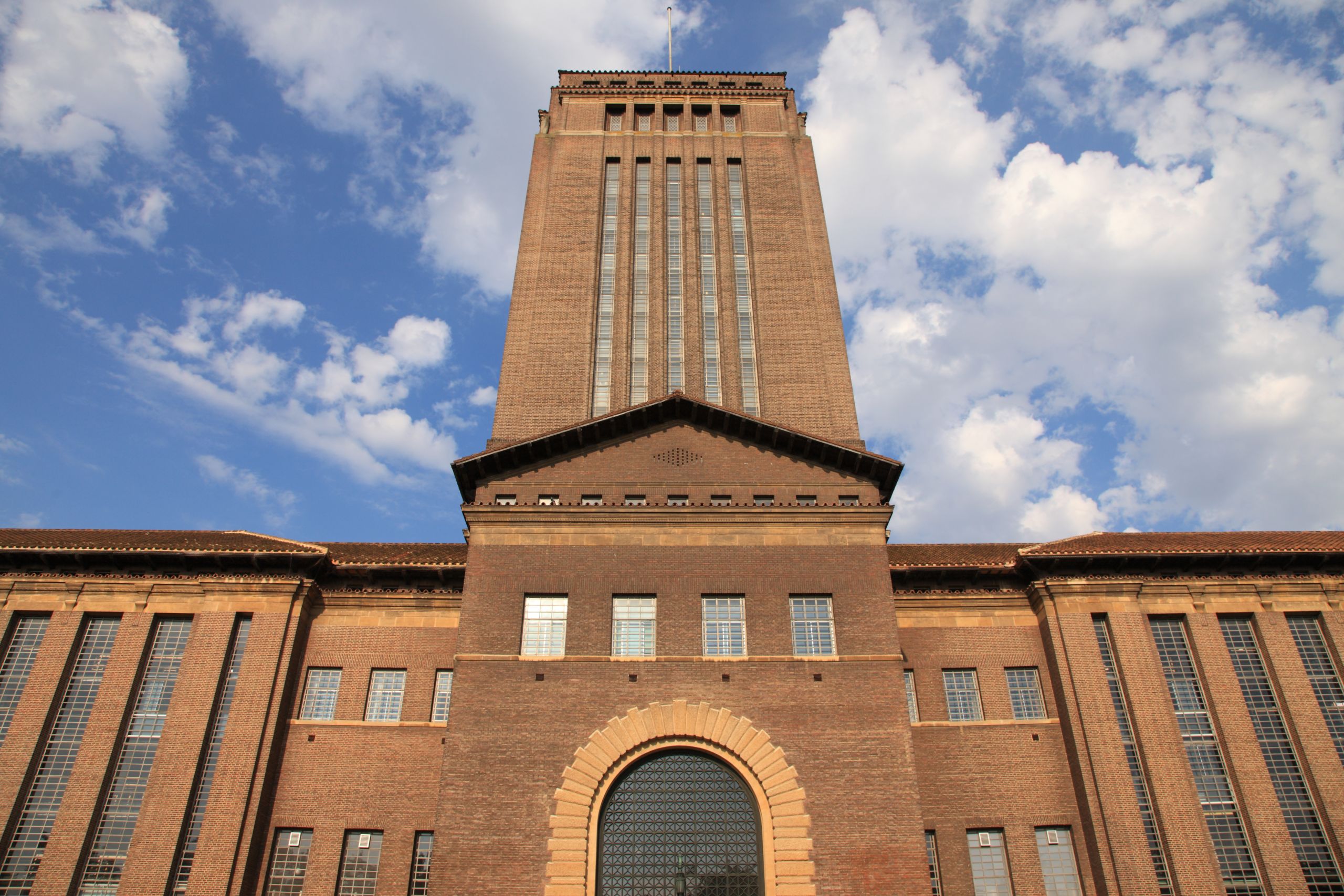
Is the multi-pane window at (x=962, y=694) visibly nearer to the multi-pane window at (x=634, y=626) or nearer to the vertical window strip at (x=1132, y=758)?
the vertical window strip at (x=1132, y=758)

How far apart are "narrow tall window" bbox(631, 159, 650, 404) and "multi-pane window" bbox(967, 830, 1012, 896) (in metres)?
17.4

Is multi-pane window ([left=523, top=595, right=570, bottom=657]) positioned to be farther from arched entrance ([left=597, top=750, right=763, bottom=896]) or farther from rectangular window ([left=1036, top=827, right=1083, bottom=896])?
rectangular window ([left=1036, top=827, right=1083, bottom=896])

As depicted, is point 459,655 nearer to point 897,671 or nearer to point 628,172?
point 897,671

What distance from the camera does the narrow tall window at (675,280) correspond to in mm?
33844

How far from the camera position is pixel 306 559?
85.7 feet

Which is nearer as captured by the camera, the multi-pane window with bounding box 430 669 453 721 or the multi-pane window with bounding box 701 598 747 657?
the multi-pane window with bounding box 701 598 747 657

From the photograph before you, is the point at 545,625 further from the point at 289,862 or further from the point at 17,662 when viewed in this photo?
the point at 17,662

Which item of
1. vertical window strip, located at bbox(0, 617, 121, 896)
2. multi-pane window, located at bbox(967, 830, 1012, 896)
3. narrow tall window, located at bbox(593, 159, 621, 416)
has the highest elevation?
narrow tall window, located at bbox(593, 159, 621, 416)

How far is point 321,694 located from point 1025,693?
64.6 ft

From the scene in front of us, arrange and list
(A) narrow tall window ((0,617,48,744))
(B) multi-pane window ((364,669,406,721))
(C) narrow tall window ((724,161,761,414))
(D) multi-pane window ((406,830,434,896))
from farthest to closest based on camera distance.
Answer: (C) narrow tall window ((724,161,761,414)) < (B) multi-pane window ((364,669,406,721)) < (A) narrow tall window ((0,617,48,744)) < (D) multi-pane window ((406,830,434,896))

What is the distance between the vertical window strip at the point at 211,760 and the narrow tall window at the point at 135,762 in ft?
4.12

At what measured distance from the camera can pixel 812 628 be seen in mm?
23094

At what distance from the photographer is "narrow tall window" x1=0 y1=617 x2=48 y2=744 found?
24438mm

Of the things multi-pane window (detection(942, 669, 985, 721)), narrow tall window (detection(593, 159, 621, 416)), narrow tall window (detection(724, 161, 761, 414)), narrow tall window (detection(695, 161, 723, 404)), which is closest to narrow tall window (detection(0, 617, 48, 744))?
narrow tall window (detection(593, 159, 621, 416))
